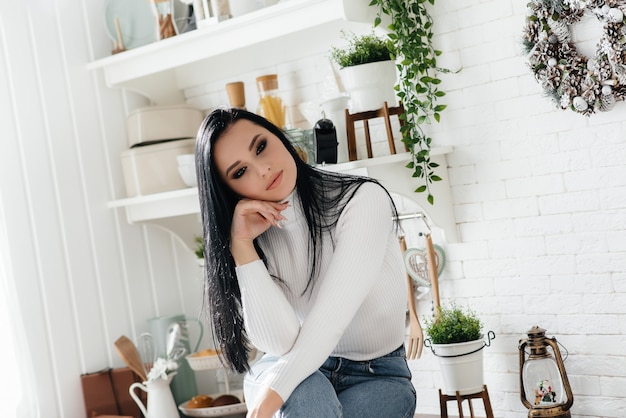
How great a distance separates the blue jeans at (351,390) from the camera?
5.81 ft

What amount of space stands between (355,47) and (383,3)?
15cm

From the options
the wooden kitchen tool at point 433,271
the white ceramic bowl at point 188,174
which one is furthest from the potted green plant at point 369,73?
the white ceramic bowl at point 188,174

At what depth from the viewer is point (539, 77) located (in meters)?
2.29

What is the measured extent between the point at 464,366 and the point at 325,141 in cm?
75

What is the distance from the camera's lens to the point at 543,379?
92.0 inches

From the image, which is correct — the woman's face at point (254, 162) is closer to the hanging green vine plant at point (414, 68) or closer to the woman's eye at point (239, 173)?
the woman's eye at point (239, 173)

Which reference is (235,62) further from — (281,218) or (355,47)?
(281,218)

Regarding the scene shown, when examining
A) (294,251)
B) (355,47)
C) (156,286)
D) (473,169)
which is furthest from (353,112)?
(156,286)

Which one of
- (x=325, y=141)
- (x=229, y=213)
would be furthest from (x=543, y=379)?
(x=229, y=213)

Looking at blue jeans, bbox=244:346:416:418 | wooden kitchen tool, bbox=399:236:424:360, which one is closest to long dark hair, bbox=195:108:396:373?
blue jeans, bbox=244:346:416:418

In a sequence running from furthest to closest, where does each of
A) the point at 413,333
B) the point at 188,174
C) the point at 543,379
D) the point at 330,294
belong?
the point at 188,174 → the point at 413,333 → the point at 543,379 → the point at 330,294

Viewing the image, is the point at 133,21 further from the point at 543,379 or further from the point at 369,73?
the point at 543,379

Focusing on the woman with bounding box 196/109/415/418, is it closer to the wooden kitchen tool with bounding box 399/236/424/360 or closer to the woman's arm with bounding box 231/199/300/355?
the woman's arm with bounding box 231/199/300/355

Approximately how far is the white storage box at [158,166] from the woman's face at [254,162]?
105 cm
